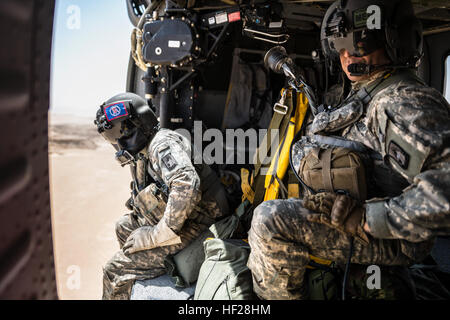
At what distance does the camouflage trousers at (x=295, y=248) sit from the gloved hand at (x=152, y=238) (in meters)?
0.98

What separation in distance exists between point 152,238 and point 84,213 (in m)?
3.88

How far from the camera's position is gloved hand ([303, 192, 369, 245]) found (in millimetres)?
1462

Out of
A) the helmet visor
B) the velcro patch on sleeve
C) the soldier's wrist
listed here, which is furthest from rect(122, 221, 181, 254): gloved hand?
the helmet visor

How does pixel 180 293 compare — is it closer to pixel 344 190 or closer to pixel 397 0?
pixel 344 190

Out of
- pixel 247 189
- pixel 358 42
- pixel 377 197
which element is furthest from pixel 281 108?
pixel 377 197

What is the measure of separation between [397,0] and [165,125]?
2.66 metres

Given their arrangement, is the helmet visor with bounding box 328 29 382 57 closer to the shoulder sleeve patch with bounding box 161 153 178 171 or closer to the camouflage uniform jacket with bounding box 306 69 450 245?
the camouflage uniform jacket with bounding box 306 69 450 245

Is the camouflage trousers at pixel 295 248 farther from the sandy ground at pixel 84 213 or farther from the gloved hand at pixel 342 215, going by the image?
the sandy ground at pixel 84 213

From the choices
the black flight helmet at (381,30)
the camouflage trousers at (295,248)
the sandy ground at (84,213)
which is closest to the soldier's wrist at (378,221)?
the camouflage trousers at (295,248)

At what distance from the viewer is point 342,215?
4.78 ft

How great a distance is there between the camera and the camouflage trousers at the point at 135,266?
257 cm

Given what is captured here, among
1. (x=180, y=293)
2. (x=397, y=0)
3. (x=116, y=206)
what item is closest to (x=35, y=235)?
(x=180, y=293)

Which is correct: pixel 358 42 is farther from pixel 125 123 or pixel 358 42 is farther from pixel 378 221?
pixel 125 123
